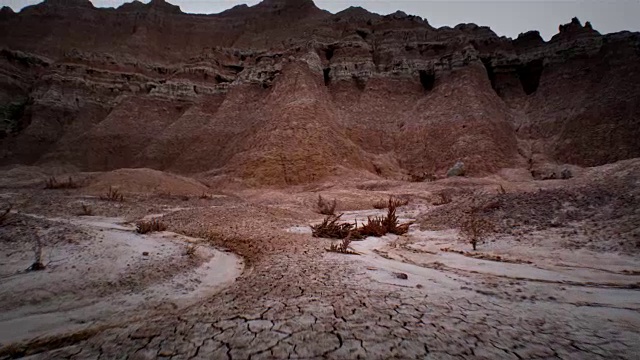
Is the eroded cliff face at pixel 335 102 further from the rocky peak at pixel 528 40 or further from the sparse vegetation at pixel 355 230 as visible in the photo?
the sparse vegetation at pixel 355 230

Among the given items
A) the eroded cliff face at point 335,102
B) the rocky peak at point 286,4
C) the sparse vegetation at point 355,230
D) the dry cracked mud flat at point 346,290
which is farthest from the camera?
the rocky peak at point 286,4

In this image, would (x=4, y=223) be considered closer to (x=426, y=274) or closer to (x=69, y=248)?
(x=69, y=248)

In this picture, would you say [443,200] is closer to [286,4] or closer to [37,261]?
[37,261]

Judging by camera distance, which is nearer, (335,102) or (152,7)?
(335,102)

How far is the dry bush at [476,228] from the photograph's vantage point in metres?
4.79

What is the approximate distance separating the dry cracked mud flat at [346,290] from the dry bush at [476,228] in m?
0.18

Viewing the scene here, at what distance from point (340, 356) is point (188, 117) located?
30809 mm

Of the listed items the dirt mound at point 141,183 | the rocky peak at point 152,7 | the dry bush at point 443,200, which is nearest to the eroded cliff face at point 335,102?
the dirt mound at point 141,183

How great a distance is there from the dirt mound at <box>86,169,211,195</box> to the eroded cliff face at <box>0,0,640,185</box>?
18.0ft

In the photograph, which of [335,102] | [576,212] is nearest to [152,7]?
[335,102]

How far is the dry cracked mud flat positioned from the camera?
1.67 m

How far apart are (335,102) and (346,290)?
27.0m

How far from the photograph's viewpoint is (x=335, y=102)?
28.1 metres

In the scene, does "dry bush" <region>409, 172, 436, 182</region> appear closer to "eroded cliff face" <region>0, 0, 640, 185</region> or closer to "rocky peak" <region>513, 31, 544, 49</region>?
"eroded cliff face" <region>0, 0, 640, 185</region>
